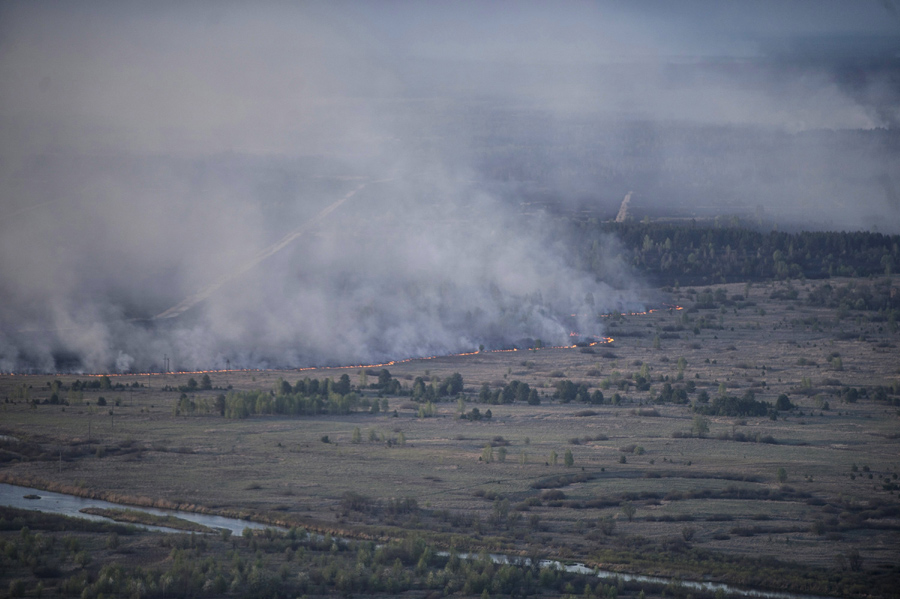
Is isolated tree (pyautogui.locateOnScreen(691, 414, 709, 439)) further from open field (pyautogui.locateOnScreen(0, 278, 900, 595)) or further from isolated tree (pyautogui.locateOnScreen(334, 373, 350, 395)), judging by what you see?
isolated tree (pyautogui.locateOnScreen(334, 373, 350, 395))

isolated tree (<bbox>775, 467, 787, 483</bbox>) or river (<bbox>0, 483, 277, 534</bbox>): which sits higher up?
isolated tree (<bbox>775, 467, 787, 483</bbox>)

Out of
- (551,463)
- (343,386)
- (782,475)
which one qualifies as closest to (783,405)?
(782,475)

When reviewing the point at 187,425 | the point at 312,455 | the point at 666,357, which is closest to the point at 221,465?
the point at 312,455

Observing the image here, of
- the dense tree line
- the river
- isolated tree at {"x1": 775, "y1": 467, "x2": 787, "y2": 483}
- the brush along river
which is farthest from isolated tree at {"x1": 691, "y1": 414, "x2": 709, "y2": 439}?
the dense tree line

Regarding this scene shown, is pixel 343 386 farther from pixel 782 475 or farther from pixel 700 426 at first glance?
pixel 782 475

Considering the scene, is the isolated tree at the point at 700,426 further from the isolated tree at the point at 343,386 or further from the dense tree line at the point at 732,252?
the dense tree line at the point at 732,252

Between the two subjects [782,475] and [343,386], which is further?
[343,386]

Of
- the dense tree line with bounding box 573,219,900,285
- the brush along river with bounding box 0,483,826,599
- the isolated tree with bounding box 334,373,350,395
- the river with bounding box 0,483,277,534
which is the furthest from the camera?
the dense tree line with bounding box 573,219,900,285

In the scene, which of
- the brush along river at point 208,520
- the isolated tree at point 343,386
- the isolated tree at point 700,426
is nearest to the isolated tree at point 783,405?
the isolated tree at point 700,426
